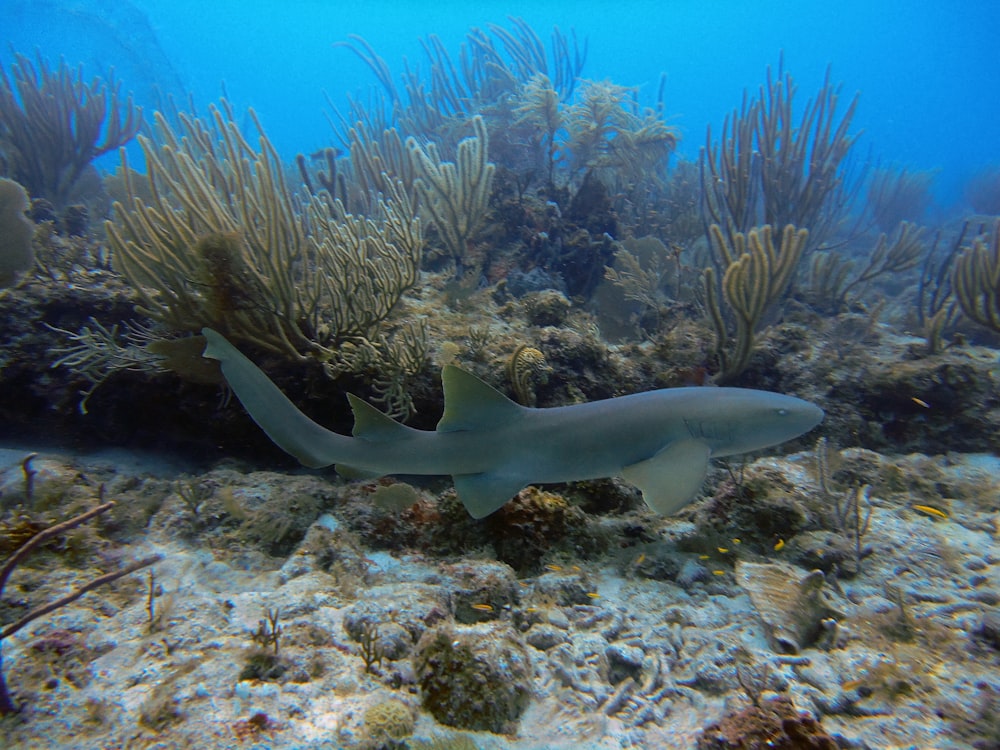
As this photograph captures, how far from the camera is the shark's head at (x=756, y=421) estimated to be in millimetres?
2695

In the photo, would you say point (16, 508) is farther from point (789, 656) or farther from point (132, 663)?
point (789, 656)

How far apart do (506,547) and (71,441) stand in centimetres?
424

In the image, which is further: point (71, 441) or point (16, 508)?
point (71, 441)

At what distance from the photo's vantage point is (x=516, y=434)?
2.68m

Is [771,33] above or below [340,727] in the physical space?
above

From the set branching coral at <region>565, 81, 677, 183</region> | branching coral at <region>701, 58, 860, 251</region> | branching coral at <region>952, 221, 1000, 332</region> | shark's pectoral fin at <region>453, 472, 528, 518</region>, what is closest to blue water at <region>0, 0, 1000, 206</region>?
branching coral at <region>565, 81, 677, 183</region>

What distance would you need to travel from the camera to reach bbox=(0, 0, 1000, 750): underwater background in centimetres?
189

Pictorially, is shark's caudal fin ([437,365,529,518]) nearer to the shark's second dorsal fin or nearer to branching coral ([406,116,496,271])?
the shark's second dorsal fin

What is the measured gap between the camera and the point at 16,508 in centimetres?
271

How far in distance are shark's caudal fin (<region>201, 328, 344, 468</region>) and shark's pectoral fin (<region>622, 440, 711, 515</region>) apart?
176cm

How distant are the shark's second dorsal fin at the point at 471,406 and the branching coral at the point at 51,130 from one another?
409 inches

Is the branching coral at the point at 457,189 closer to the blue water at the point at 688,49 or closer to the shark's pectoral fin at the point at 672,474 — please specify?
the shark's pectoral fin at the point at 672,474

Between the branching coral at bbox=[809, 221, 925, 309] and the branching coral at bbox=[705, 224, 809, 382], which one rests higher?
the branching coral at bbox=[809, 221, 925, 309]

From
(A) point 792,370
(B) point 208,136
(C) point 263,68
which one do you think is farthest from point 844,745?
(C) point 263,68
